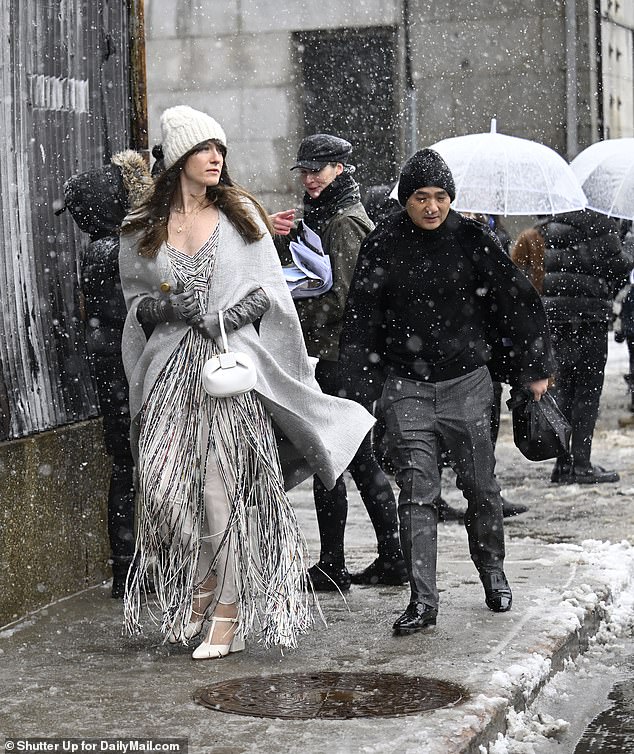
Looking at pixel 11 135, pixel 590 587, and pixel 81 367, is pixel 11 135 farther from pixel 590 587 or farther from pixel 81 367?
pixel 590 587

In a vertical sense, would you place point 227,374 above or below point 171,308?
below

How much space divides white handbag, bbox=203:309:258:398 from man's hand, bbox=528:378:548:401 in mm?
1364

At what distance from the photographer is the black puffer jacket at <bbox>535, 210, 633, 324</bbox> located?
10188 millimetres

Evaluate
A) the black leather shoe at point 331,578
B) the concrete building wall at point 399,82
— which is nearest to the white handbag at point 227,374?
the black leather shoe at point 331,578

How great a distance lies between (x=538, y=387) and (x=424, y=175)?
1005mm

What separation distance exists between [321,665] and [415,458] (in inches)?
41.5

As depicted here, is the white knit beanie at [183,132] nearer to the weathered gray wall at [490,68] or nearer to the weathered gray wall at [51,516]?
the weathered gray wall at [51,516]

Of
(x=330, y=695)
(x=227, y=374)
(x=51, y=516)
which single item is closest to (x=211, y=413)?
(x=227, y=374)

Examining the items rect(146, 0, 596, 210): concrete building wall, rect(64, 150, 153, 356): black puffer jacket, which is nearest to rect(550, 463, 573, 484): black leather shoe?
rect(64, 150, 153, 356): black puffer jacket

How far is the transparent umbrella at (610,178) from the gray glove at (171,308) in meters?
4.97

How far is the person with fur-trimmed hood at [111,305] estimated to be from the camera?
655 cm

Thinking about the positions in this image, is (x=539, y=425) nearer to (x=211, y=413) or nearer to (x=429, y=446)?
(x=429, y=446)

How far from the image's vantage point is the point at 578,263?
1021 cm

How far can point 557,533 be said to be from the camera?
8.34m
